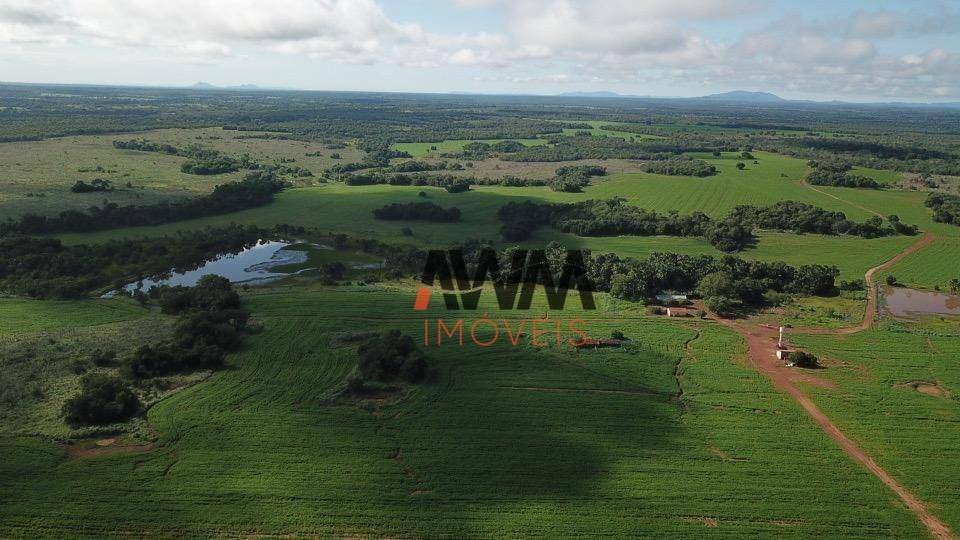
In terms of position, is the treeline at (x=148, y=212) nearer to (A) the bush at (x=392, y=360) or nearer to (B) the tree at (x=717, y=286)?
(A) the bush at (x=392, y=360)

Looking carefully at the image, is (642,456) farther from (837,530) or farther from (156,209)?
(156,209)

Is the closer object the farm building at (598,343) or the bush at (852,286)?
the farm building at (598,343)

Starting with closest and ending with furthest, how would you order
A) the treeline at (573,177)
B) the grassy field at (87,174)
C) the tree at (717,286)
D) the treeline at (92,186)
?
the tree at (717,286) < the grassy field at (87,174) < the treeline at (92,186) < the treeline at (573,177)

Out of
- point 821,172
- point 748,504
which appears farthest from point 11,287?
point 821,172

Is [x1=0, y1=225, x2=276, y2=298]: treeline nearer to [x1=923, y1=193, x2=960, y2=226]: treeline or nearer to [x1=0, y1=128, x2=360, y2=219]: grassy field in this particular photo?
[x1=0, y1=128, x2=360, y2=219]: grassy field

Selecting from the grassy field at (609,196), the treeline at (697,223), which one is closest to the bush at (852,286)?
the grassy field at (609,196)

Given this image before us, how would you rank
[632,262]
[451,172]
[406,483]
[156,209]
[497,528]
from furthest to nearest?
[451,172], [156,209], [632,262], [406,483], [497,528]
